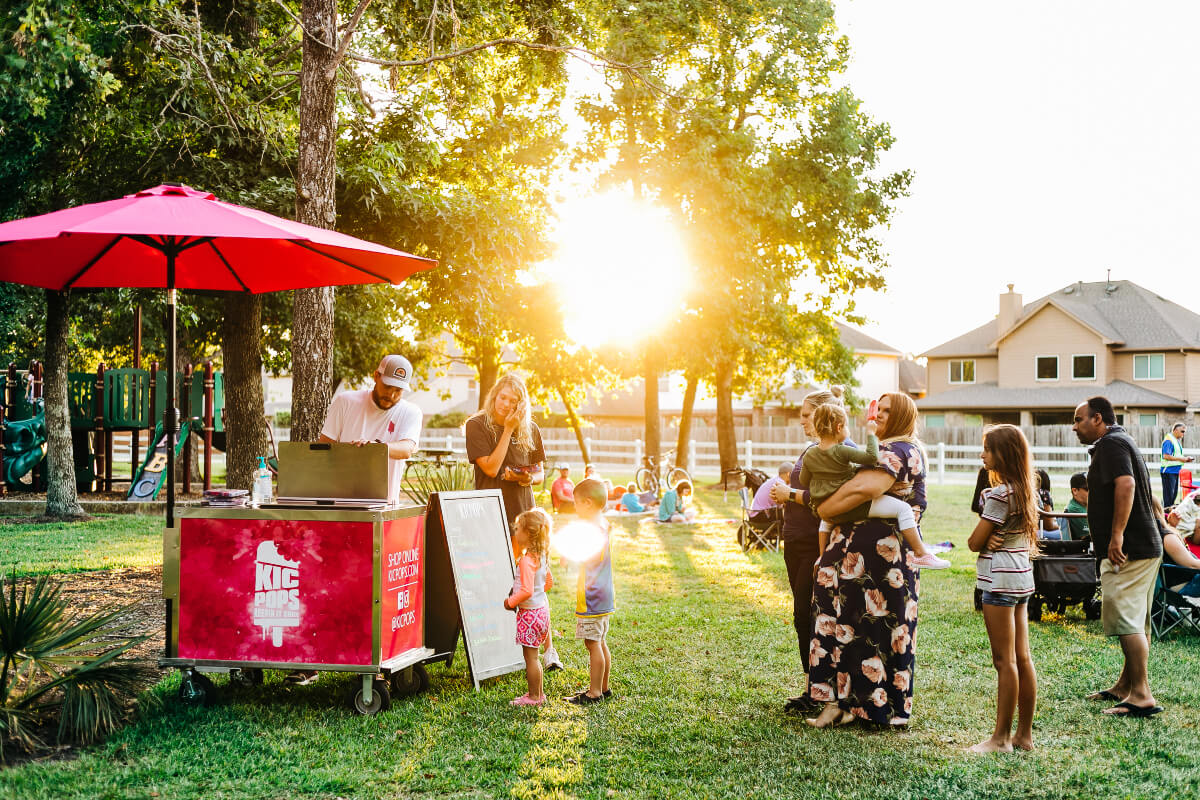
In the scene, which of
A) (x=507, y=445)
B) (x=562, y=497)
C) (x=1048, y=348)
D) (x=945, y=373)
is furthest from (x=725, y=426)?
(x=945, y=373)

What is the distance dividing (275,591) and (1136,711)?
5.16m

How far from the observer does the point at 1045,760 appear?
16.7ft

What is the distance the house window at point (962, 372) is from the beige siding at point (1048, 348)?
81.4 inches

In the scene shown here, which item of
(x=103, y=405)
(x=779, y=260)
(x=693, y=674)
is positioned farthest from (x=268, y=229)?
(x=779, y=260)

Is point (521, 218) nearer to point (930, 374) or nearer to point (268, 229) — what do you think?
point (268, 229)

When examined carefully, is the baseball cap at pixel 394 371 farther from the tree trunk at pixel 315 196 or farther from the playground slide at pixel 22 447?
the playground slide at pixel 22 447

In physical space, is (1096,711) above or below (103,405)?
below

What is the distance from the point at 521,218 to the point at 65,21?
782 cm

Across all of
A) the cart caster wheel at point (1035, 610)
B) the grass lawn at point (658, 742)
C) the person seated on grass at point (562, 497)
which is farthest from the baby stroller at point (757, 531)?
the grass lawn at point (658, 742)

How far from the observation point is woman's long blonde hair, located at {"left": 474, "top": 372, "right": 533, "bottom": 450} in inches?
267

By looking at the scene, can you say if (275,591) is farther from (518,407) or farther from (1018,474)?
(1018,474)

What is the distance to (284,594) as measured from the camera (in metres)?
5.73

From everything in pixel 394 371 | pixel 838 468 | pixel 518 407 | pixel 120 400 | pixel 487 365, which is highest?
pixel 487 365

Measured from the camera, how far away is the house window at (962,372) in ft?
152
